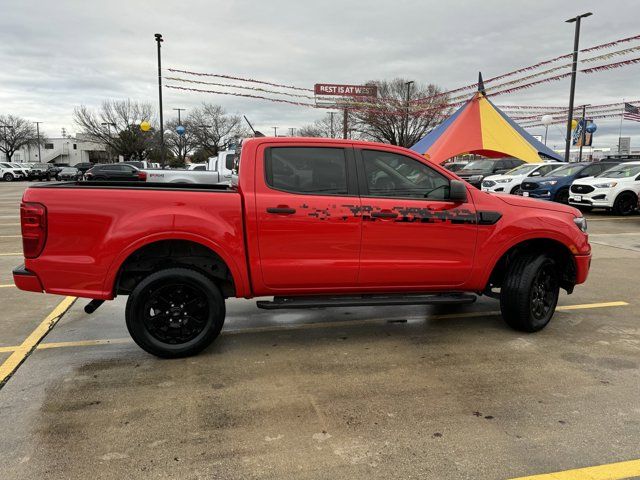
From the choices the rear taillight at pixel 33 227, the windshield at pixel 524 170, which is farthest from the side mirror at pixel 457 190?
the windshield at pixel 524 170

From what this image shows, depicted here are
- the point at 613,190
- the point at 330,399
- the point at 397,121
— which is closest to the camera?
the point at 330,399

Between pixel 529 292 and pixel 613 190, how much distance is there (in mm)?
12090

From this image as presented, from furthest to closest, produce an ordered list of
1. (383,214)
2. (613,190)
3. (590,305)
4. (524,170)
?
(524,170) < (613,190) < (590,305) < (383,214)

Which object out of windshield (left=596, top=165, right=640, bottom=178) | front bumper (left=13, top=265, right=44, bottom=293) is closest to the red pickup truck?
front bumper (left=13, top=265, right=44, bottom=293)

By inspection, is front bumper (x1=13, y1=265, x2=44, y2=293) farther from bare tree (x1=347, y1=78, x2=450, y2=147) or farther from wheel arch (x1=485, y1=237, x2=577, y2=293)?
bare tree (x1=347, y1=78, x2=450, y2=147)

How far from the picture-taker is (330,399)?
Result: 3424mm

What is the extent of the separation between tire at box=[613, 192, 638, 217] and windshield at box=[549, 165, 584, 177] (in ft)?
6.64

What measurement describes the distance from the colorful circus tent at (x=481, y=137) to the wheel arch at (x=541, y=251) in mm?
16281

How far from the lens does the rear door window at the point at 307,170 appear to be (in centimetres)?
416

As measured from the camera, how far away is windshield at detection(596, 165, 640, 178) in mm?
14602

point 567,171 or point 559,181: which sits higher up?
point 567,171

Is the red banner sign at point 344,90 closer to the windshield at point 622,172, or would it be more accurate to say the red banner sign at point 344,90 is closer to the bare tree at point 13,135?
the windshield at point 622,172

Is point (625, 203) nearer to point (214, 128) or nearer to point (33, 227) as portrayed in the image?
point (33, 227)

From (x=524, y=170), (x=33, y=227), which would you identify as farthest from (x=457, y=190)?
(x=524, y=170)
